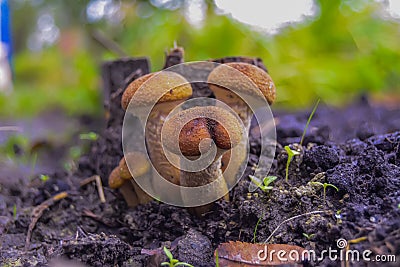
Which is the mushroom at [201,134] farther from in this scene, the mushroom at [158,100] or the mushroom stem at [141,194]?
the mushroom stem at [141,194]

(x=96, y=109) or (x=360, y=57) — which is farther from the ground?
(x=360, y=57)

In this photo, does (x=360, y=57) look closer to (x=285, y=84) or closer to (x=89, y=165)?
(x=285, y=84)

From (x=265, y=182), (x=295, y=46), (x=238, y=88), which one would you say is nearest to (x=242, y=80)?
(x=238, y=88)

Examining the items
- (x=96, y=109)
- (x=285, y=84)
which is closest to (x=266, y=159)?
(x=285, y=84)

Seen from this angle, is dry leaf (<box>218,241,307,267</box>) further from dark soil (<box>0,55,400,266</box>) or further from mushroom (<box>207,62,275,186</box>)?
mushroom (<box>207,62,275,186</box>)

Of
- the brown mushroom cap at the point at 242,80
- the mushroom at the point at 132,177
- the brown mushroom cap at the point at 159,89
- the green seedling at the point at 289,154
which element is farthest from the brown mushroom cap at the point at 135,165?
the green seedling at the point at 289,154

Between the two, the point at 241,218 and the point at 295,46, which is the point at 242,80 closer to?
the point at 241,218
